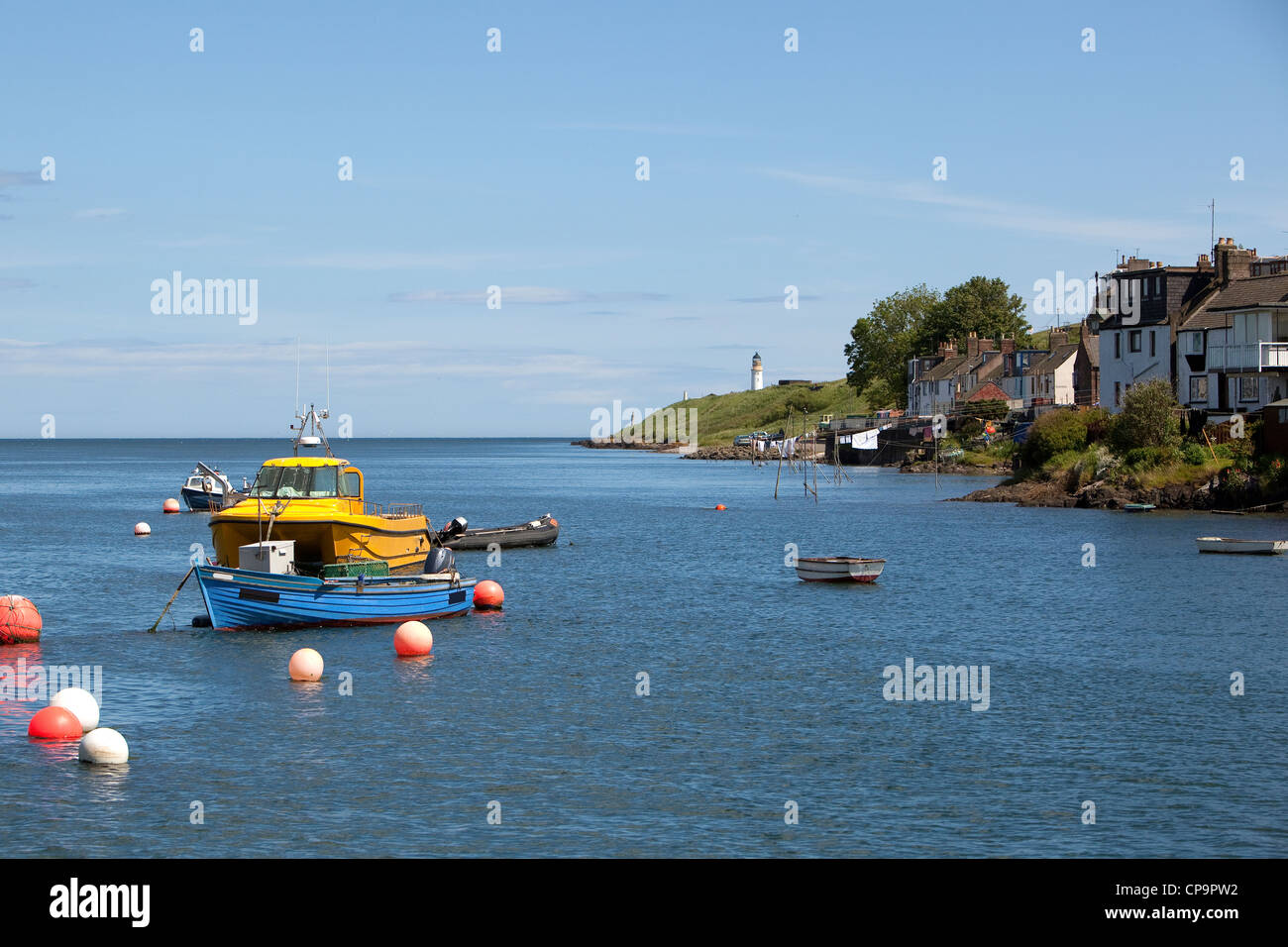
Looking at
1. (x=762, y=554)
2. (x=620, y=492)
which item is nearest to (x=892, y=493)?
(x=620, y=492)

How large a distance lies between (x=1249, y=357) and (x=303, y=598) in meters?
69.0

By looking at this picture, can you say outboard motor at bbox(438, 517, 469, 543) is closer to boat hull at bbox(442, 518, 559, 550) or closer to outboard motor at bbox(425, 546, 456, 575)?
boat hull at bbox(442, 518, 559, 550)

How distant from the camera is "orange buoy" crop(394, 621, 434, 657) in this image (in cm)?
3578

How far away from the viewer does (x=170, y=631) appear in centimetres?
4022

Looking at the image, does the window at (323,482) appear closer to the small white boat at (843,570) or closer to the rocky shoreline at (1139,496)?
the small white boat at (843,570)

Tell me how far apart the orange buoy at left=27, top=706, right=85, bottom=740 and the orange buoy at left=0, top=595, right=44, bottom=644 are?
13.5 m

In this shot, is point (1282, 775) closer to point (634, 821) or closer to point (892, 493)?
point (634, 821)

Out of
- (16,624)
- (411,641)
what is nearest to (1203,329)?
(411,641)

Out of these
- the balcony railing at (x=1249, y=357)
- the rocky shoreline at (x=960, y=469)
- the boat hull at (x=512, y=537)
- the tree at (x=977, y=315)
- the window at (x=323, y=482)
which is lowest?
the boat hull at (x=512, y=537)

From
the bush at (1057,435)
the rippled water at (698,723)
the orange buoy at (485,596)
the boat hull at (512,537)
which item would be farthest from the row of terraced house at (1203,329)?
the orange buoy at (485,596)

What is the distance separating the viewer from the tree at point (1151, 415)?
274ft

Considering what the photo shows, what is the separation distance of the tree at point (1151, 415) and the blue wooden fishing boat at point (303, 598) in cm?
5949

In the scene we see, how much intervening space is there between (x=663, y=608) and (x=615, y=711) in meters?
18.6

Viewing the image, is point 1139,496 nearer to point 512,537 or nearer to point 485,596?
point 512,537
